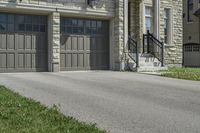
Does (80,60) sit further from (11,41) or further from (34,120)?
(34,120)

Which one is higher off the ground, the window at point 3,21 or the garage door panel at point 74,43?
the window at point 3,21

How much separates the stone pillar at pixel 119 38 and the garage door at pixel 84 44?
0.65m

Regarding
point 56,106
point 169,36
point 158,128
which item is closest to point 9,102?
point 56,106

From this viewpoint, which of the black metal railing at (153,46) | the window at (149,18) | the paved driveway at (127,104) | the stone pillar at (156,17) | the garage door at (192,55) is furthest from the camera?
the garage door at (192,55)

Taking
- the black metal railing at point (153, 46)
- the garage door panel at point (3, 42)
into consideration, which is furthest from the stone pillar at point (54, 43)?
the black metal railing at point (153, 46)

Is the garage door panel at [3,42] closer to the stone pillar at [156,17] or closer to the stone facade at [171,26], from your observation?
the stone facade at [171,26]

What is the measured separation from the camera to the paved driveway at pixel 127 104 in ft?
21.1

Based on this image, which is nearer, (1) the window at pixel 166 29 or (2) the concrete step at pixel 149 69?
(2) the concrete step at pixel 149 69

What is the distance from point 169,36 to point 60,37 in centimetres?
708

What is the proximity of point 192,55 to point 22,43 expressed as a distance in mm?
16499

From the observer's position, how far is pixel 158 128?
20.2 ft

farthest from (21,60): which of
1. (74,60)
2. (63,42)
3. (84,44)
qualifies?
(84,44)

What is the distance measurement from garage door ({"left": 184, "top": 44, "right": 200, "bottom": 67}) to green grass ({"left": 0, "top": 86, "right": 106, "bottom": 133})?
2262 cm

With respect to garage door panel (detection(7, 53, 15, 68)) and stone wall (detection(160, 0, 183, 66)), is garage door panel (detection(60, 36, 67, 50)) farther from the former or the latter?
stone wall (detection(160, 0, 183, 66))
